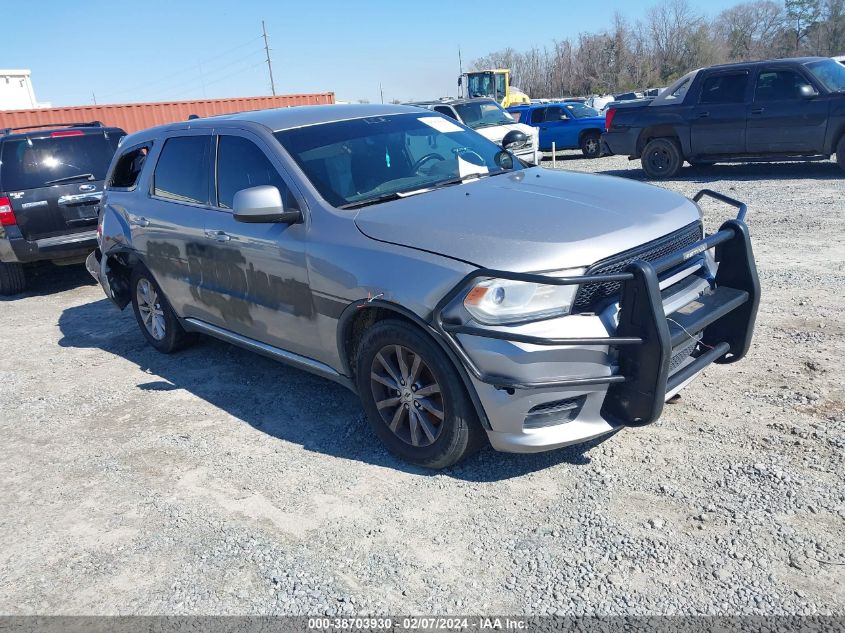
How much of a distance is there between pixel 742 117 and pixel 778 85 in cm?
73

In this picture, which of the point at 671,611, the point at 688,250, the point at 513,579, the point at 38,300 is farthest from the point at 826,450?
the point at 38,300

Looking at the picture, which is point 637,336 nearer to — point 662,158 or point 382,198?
point 382,198

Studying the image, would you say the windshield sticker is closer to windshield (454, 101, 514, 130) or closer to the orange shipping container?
windshield (454, 101, 514, 130)

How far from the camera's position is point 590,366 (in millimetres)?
3168

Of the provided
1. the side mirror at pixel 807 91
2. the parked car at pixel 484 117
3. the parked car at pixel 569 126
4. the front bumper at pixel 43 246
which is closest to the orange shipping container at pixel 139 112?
the parked car at pixel 569 126

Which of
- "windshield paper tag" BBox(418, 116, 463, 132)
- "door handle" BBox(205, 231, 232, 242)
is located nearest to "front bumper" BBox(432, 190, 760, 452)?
"door handle" BBox(205, 231, 232, 242)

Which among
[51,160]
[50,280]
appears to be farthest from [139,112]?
[51,160]

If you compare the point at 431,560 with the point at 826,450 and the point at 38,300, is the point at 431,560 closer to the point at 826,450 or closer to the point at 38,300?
the point at 826,450

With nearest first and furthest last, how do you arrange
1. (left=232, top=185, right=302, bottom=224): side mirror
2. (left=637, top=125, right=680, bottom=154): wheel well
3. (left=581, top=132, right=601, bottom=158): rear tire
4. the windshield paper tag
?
(left=232, top=185, right=302, bottom=224): side mirror < the windshield paper tag < (left=637, top=125, right=680, bottom=154): wheel well < (left=581, top=132, right=601, bottom=158): rear tire

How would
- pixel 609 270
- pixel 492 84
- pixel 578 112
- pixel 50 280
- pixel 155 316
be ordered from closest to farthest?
pixel 609 270
pixel 155 316
pixel 50 280
pixel 578 112
pixel 492 84

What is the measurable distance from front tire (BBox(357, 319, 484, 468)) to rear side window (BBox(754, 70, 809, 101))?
1079 cm

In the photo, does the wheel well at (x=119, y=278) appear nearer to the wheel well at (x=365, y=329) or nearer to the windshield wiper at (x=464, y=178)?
the wheel well at (x=365, y=329)

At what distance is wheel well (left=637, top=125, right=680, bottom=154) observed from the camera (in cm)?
1299

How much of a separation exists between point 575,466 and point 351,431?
139 cm
